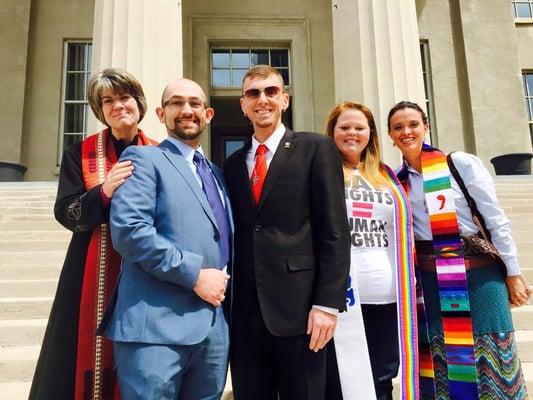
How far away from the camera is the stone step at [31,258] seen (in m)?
4.67

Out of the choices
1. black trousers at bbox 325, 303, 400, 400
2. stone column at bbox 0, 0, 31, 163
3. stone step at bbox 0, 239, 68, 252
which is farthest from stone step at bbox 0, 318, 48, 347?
stone column at bbox 0, 0, 31, 163

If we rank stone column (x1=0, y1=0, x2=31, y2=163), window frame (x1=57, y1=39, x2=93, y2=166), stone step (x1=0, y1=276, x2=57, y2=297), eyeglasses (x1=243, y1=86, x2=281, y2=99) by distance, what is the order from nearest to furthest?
eyeglasses (x1=243, y1=86, x2=281, y2=99), stone step (x1=0, y1=276, x2=57, y2=297), stone column (x1=0, y1=0, x2=31, y2=163), window frame (x1=57, y1=39, x2=93, y2=166)

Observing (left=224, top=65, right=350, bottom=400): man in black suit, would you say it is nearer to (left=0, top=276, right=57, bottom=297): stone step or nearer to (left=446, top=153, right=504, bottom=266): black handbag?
(left=446, top=153, right=504, bottom=266): black handbag

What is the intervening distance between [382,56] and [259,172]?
18.3 feet

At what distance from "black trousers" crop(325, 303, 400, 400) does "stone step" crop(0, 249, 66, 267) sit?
11.8 ft

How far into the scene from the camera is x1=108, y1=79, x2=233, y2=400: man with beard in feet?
5.29

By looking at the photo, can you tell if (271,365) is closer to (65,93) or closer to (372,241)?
(372,241)

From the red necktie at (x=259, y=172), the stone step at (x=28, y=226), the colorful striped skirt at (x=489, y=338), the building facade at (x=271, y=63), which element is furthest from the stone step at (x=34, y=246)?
the building facade at (x=271, y=63)

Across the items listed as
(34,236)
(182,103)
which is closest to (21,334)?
(34,236)

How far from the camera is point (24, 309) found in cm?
383

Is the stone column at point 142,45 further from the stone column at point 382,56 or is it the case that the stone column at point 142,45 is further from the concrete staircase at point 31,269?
the stone column at point 382,56

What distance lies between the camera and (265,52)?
11625mm

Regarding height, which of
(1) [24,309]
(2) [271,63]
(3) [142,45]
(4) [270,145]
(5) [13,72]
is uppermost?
(2) [271,63]

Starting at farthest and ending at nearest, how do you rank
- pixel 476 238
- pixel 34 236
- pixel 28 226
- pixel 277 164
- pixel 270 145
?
pixel 28 226 < pixel 34 236 < pixel 476 238 < pixel 270 145 < pixel 277 164
